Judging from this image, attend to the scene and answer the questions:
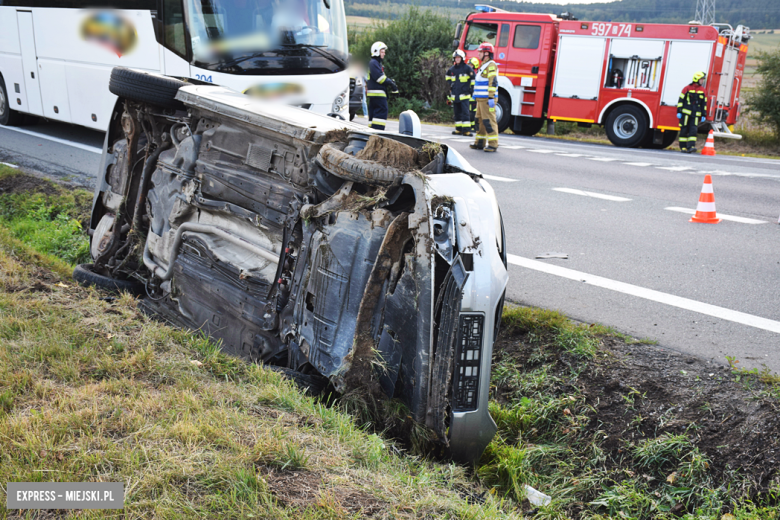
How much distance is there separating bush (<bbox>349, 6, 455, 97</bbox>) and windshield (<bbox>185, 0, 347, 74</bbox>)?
52.7 ft

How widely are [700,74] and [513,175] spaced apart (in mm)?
6630

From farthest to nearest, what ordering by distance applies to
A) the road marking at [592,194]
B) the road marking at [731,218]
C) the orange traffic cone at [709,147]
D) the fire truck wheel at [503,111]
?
the fire truck wheel at [503,111]
the orange traffic cone at [709,147]
the road marking at [592,194]
the road marking at [731,218]

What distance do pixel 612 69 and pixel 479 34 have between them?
138 inches

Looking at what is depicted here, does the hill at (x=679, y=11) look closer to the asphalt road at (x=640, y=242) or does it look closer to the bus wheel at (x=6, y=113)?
the bus wheel at (x=6, y=113)

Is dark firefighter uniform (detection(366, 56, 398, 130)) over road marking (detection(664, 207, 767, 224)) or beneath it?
over

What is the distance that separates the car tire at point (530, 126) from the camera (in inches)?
648

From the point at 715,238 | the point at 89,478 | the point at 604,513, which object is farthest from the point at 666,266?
the point at 89,478

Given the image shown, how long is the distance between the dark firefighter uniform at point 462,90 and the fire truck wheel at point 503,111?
2.02 m

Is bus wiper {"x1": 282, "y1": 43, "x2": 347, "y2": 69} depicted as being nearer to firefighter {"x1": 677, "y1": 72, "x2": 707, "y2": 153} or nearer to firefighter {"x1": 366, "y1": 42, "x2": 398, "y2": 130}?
firefighter {"x1": 366, "y1": 42, "x2": 398, "y2": 130}

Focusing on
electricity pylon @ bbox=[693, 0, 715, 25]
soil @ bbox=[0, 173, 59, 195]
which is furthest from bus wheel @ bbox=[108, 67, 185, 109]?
electricity pylon @ bbox=[693, 0, 715, 25]

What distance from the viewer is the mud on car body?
2.34 metres

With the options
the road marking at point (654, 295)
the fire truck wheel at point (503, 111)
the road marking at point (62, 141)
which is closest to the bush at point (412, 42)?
the fire truck wheel at point (503, 111)

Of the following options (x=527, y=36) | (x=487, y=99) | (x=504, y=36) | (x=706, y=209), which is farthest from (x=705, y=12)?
(x=706, y=209)

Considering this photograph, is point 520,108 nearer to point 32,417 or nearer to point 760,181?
point 760,181
